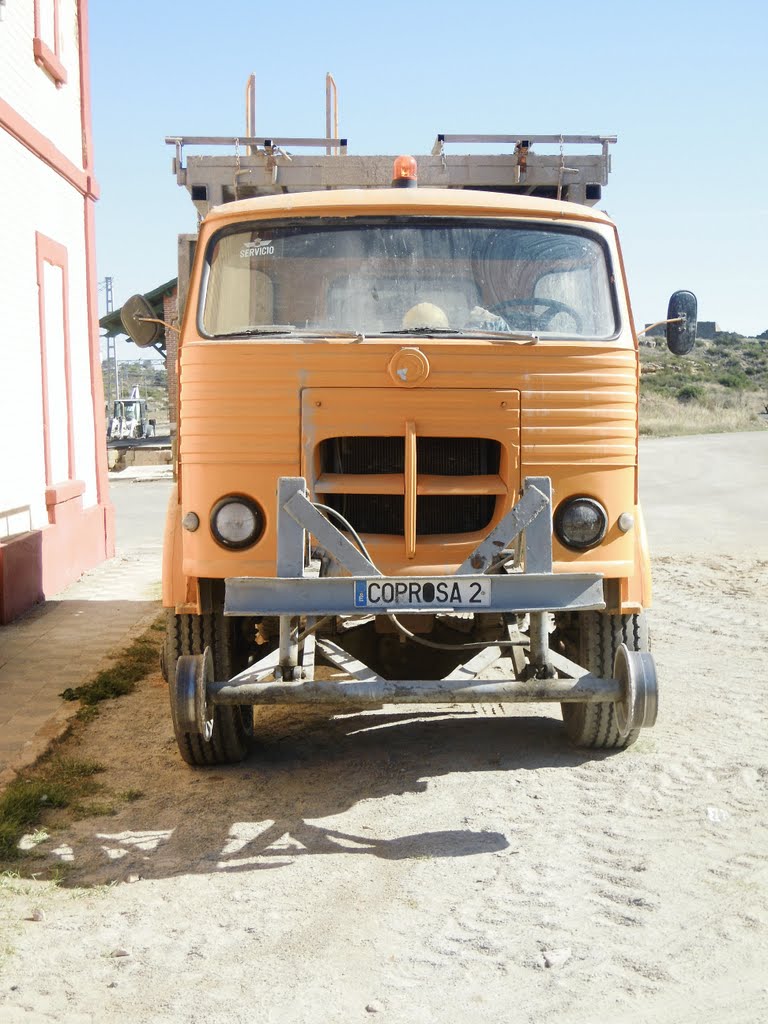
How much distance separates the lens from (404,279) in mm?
5633

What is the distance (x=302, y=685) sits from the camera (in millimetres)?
4840

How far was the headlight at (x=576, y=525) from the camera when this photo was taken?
529 cm

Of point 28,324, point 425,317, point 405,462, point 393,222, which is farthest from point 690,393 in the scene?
point 405,462

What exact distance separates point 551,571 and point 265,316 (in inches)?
73.9

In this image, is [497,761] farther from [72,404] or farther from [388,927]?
[72,404]

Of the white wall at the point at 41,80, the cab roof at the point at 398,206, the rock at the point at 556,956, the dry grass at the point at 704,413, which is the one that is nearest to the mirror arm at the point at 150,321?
the cab roof at the point at 398,206

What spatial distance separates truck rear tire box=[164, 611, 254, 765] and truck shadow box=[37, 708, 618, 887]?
4.3 inches

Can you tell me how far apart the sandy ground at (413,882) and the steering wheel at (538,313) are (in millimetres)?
2139

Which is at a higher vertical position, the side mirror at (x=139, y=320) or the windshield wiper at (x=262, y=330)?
the side mirror at (x=139, y=320)

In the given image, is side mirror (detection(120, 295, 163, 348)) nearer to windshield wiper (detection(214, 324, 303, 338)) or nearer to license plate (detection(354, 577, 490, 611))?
windshield wiper (detection(214, 324, 303, 338))

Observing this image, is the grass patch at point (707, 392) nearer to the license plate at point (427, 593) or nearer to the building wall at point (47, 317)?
the building wall at point (47, 317)

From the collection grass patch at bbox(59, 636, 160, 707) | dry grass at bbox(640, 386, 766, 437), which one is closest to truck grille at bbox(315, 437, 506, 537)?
grass patch at bbox(59, 636, 160, 707)

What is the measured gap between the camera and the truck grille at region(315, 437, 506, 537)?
540 centimetres

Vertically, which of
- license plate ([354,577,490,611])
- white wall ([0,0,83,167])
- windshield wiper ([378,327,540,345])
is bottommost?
license plate ([354,577,490,611])
